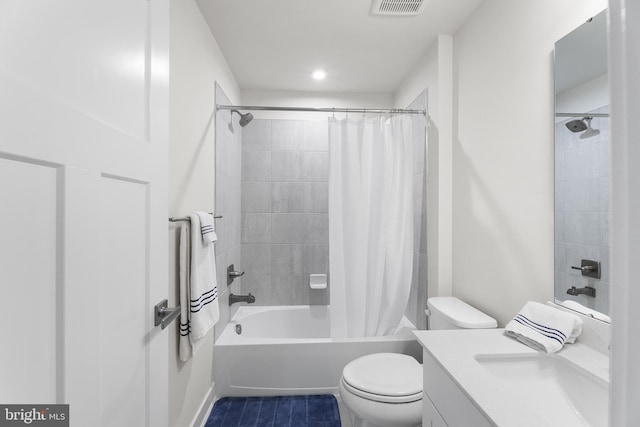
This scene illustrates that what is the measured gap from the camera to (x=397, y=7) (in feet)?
5.70

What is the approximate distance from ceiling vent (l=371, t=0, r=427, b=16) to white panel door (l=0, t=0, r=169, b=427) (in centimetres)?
122

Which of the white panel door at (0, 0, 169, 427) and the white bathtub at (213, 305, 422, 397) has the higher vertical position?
the white panel door at (0, 0, 169, 427)

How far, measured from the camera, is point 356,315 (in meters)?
2.16

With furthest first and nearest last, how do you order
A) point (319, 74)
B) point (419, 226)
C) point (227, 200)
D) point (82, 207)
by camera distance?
1. point (319, 74)
2. point (227, 200)
3. point (419, 226)
4. point (82, 207)

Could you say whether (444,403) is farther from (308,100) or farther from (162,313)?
(308,100)

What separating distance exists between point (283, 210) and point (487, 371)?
2315 millimetres

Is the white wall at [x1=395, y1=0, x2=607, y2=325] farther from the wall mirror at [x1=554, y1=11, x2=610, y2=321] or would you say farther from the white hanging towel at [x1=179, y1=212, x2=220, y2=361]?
the white hanging towel at [x1=179, y1=212, x2=220, y2=361]

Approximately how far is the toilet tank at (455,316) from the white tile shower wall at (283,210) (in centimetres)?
137

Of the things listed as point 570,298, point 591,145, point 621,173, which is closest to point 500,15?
point 591,145

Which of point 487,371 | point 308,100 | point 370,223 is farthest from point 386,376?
point 308,100

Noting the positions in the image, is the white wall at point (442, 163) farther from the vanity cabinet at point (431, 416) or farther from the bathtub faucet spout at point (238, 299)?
the bathtub faucet spout at point (238, 299)

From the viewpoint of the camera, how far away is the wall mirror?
3.43 ft
